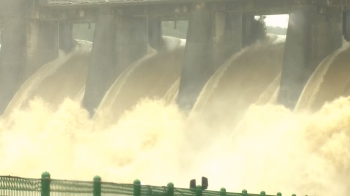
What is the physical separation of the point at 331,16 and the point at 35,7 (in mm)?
19789

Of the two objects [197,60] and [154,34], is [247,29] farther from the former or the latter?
[154,34]

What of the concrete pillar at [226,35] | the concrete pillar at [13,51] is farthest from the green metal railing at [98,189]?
the concrete pillar at [13,51]

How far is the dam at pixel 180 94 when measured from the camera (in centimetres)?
3284

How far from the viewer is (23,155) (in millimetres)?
43688

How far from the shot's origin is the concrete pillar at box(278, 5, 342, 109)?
35.8 m

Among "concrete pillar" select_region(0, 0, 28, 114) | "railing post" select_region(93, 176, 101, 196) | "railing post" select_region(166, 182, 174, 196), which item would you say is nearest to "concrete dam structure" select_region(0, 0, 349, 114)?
"concrete pillar" select_region(0, 0, 28, 114)

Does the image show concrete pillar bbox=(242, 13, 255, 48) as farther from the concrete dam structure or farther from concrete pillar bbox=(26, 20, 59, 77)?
concrete pillar bbox=(26, 20, 59, 77)

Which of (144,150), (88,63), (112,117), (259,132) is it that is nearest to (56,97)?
(88,63)

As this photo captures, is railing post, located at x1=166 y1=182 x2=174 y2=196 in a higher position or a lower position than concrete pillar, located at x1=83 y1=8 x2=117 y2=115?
lower

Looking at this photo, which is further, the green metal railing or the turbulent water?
the turbulent water

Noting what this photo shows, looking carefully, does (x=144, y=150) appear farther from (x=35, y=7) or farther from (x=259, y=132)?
(x=35, y=7)

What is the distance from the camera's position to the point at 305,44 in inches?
1435

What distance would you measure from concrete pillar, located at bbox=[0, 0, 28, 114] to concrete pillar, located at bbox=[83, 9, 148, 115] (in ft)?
19.8

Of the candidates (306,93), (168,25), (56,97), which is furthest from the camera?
(168,25)
